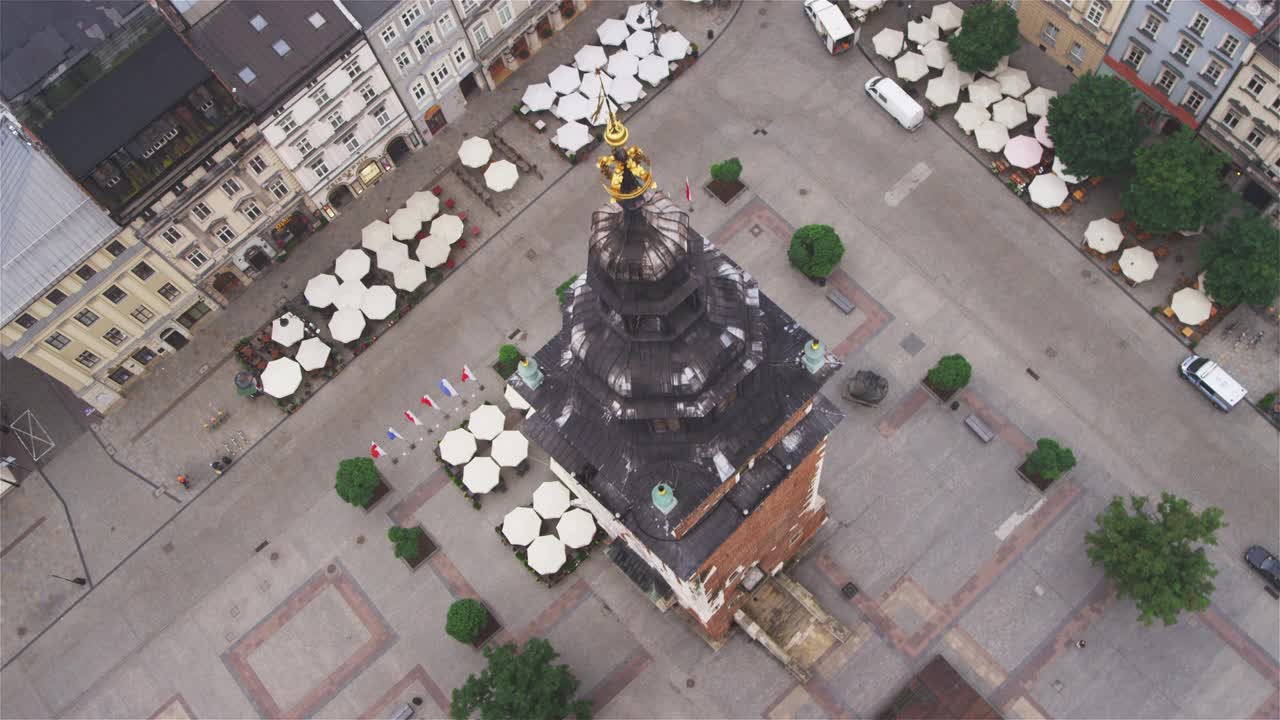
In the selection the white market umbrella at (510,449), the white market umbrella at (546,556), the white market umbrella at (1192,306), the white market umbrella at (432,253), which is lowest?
the white market umbrella at (546,556)

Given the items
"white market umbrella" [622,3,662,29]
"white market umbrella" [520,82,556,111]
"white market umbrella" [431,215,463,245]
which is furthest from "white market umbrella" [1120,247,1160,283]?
"white market umbrella" [431,215,463,245]

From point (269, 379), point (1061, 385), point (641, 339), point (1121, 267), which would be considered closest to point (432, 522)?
point (269, 379)

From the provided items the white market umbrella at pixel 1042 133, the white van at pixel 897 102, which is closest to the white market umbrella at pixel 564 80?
the white van at pixel 897 102

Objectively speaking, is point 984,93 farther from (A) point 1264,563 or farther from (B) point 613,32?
(A) point 1264,563

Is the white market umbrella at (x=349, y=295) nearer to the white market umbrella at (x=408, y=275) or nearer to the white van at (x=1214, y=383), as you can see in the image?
the white market umbrella at (x=408, y=275)

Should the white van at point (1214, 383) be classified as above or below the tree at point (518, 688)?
above

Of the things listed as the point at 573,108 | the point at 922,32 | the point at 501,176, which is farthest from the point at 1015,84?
the point at 501,176

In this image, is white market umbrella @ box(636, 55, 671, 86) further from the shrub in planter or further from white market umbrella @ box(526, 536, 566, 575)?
the shrub in planter

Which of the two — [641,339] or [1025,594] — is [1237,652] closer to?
[1025,594]
